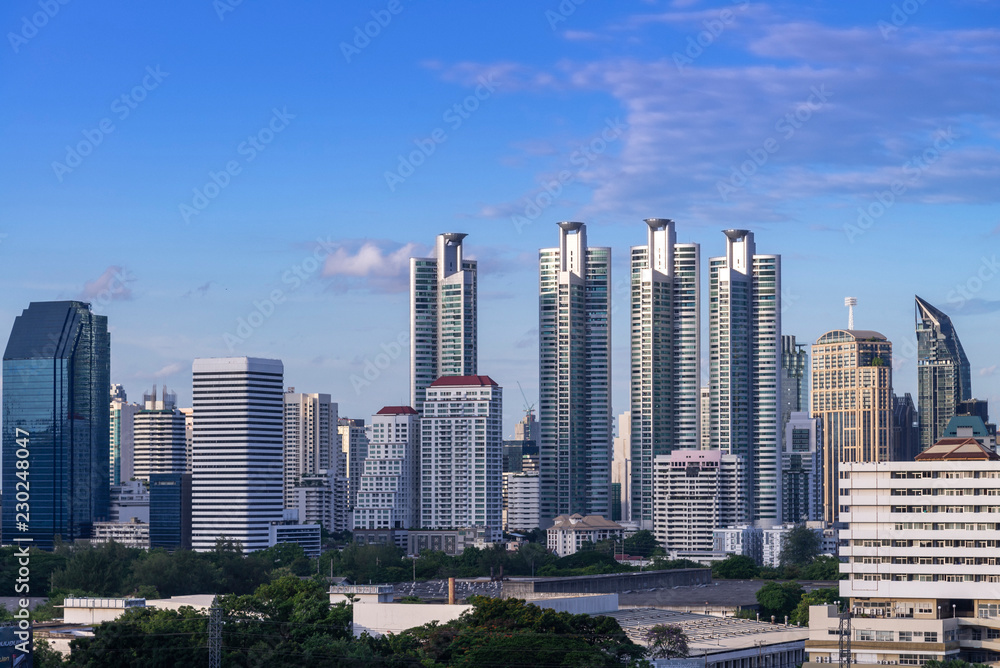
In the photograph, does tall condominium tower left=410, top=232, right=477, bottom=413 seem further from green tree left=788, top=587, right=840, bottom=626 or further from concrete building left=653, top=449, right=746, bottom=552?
green tree left=788, top=587, right=840, bottom=626

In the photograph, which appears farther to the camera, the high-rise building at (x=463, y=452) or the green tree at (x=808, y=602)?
A: the high-rise building at (x=463, y=452)

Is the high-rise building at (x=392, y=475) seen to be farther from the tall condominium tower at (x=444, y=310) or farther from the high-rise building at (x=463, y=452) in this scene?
the tall condominium tower at (x=444, y=310)

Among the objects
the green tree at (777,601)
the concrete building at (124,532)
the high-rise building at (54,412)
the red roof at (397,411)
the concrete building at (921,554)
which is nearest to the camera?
the concrete building at (921,554)

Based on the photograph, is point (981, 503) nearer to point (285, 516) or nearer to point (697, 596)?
point (697, 596)

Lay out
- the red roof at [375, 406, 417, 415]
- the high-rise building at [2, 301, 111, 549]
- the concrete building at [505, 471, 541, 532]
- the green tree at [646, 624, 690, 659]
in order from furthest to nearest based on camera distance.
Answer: the concrete building at [505, 471, 541, 532] < the red roof at [375, 406, 417, 415] < the high-rise building at [2, 301, 111, 549] < the green tree at [646, 624, 690, 659]

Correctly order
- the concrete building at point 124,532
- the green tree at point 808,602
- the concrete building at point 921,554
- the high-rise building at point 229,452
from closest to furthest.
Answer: the concrete building at point 921,554 → the green tree at point 808,602 → the high-rise building at point 229,452 → the concrete building at point 124,532

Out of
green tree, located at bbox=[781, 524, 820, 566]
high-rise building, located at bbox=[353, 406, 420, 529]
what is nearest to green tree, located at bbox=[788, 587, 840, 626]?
green tree, located at bbox=[781, 524, 820, 566]

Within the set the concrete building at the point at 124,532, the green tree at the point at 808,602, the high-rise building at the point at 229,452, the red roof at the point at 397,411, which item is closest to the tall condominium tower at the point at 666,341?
the red roof at the point at 397,411
